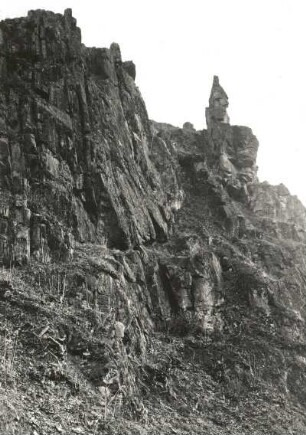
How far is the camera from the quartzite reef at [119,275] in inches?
826

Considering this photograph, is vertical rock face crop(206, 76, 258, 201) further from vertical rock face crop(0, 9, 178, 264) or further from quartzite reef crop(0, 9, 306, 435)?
vertical rock face crop(0, 9, 178, 264)

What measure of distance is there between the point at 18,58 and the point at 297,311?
2747 cm

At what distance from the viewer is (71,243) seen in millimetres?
28703

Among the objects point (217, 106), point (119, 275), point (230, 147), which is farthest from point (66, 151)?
point (217, 106)

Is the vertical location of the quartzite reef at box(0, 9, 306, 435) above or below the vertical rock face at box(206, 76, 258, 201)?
below

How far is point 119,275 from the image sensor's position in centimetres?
2872

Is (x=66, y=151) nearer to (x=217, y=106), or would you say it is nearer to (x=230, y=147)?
(x=230, y=147)

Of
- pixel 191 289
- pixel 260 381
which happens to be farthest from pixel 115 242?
pixel 260 381

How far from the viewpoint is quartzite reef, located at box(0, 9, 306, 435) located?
21.0 metres

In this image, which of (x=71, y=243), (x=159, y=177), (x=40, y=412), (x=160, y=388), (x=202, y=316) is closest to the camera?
(x=40, y=412)

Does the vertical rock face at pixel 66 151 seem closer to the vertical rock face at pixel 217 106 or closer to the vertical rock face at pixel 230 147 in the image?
the vertical rock face at pixel 230 147

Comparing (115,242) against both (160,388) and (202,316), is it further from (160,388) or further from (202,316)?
(160,388)

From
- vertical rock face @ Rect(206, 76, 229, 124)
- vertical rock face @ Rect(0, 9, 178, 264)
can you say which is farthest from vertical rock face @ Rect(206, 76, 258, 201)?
vertical rock face @ Rect(0, 9, 178, 264)

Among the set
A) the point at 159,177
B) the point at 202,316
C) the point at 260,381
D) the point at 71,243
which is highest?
the point at 159,177
